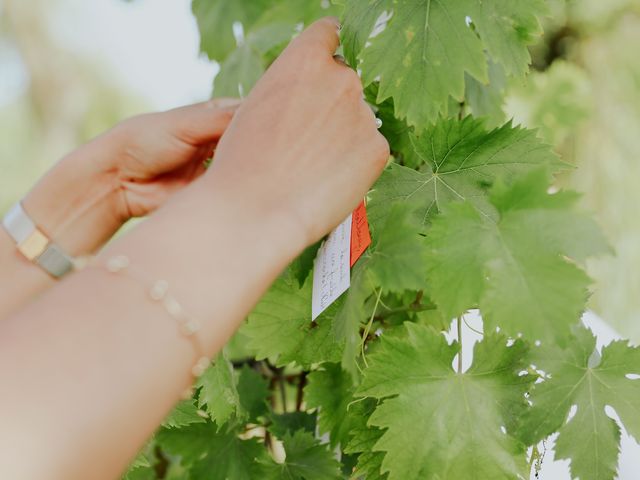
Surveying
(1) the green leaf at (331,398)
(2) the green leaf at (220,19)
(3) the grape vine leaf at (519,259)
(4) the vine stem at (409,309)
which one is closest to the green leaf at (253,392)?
(1) the green leaf at (331,398)

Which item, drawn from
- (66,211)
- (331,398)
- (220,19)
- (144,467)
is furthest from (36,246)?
(220,19)

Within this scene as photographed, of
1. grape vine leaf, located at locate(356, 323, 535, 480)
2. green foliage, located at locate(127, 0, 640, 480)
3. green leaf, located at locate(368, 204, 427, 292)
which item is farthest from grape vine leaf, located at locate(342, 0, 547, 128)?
grape vine leaf, located at locate(356, 323, 535, 480)

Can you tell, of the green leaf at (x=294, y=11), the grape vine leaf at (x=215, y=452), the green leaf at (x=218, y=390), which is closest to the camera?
the green leaf at (x=218, y=390)

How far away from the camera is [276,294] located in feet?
Result: 2.46

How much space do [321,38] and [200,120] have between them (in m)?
0.14

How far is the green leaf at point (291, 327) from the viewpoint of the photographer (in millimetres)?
737

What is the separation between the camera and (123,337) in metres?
0.38

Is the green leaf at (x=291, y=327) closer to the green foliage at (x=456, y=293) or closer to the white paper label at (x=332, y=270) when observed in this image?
the green foliage at (x=456, y=293)

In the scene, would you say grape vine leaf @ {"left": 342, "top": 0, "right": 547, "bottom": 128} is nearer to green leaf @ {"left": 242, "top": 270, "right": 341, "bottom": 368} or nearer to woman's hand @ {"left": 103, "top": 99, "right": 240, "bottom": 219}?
woman's hand @ {"left": 103, "top": 99, "right": 240, "bottom": 219}

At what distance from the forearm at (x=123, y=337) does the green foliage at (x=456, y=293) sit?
0.15 m

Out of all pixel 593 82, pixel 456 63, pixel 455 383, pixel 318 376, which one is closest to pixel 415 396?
pixel 455 383

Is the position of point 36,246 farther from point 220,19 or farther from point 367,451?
point 220,19

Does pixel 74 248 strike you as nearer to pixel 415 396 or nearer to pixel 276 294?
pixel 276 294

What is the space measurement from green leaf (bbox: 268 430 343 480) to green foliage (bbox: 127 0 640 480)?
6 cm
